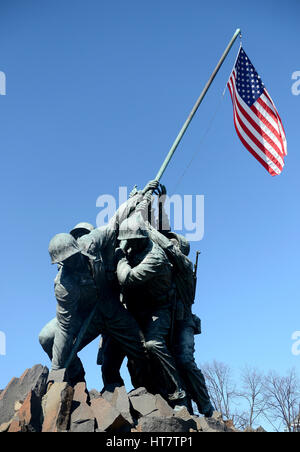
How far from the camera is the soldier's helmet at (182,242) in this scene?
874cm

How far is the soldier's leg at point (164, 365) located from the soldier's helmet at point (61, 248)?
6.16 ft

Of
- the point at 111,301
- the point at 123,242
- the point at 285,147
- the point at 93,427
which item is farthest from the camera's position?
the point at 285,147

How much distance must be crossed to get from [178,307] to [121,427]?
271cm

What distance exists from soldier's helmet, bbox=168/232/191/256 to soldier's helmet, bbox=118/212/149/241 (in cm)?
111

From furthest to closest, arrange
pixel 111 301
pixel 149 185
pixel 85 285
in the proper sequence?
pixel 149 185
pixel 111 301
pixel 85 285

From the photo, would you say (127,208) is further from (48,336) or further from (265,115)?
(265,115)

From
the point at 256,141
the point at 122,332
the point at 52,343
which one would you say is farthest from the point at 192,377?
the point at 256,141

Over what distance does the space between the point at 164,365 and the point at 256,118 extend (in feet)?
19.3

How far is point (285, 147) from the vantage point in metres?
→ 10.3

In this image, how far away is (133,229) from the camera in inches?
303

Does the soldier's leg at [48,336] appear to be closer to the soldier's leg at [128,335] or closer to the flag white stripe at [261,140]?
the soldier's leg at [128,335]

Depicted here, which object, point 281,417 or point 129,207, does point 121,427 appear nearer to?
point 129,207
